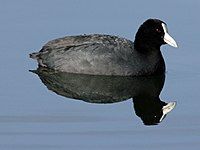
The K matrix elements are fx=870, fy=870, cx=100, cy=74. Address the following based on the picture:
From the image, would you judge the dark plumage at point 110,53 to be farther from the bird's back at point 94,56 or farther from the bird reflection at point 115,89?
the bird reflection at point 115,89

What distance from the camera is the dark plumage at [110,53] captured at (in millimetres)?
11664

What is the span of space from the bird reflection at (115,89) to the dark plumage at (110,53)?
0.11 metres

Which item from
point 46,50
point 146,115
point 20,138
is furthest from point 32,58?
point 20,138

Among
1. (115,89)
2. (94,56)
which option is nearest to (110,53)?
(94,56)

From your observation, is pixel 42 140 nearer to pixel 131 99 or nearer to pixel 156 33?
pixel 131 99

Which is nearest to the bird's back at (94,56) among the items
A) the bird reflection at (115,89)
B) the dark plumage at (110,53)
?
the dark plumage at (110,53)

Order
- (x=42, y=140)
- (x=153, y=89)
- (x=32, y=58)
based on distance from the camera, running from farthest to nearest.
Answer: (x=32, y=58), (x=153, y=89), (x=42, y=140)

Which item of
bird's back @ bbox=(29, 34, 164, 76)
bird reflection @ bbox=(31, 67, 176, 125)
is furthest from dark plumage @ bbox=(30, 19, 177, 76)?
bird reflection @ bbox=(31, 67, 176, 125)

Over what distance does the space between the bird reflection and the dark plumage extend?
0.11 meters

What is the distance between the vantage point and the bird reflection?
1026 centimetres

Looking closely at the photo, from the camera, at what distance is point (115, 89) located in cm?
1105

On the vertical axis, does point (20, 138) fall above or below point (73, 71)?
below

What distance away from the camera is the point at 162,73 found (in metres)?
11.9

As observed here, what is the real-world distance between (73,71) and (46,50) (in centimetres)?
52
